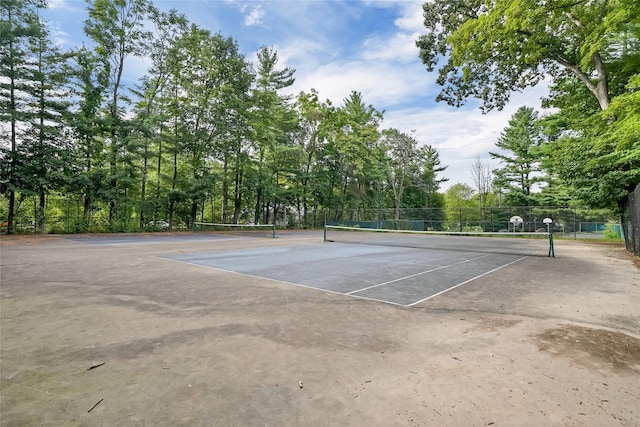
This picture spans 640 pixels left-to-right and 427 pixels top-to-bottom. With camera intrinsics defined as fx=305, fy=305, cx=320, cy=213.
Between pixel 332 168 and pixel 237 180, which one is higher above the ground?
pixel 332 168

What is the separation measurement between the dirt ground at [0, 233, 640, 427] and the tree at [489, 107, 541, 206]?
34.7 meters

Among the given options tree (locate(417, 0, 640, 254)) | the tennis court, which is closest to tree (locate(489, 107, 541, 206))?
tree (locate(417, 0, 640, 254))

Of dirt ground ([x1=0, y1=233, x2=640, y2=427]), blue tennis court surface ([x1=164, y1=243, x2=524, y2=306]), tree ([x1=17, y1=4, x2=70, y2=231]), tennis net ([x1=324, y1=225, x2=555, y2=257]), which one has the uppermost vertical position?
tree ([x1=17, y1=4, x2=70, y2=231])

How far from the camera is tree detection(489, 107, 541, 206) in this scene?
1356 inches

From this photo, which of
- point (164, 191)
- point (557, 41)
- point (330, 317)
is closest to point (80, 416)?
point (330, 317)

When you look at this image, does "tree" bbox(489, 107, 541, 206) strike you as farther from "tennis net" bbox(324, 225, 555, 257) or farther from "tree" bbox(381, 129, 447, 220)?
"tennis net" bbox(324, 225, 555, 257)

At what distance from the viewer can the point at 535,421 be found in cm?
181

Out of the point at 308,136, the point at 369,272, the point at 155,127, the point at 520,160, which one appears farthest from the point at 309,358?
the point at 520,160

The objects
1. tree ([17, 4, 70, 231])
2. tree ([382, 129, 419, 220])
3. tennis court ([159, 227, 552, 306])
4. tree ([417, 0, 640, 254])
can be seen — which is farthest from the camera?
tree ([382, 129, 419, 220])

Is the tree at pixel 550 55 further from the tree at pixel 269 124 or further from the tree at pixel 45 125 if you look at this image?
the tree at pixel 45 125

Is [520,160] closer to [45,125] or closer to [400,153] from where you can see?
[400,153]

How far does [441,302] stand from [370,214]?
1194 inches

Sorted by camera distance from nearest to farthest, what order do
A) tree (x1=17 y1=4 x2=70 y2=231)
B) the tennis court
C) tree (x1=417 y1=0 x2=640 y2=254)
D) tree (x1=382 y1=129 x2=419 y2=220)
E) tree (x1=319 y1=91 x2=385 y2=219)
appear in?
1. the tennis court
2. tree (x1=417 y1=0 x2=640 y2=254)
3. tree (x1=17 y1=4 x2=70 y2=231)
4. tree (x1=319 y1=91 x2=385 y2=219)
5. tree (x1=382 y1=129 x2=419 y2=220)

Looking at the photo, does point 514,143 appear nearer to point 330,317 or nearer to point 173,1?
point 173,1
